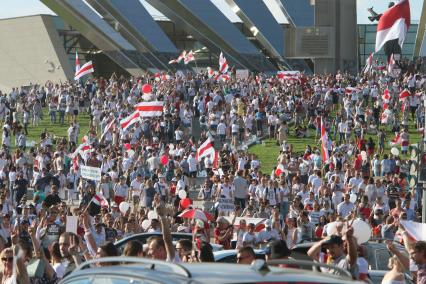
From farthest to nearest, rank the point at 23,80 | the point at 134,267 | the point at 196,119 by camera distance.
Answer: the point at 23,80 < the point at 196,119 < the point at 134,267

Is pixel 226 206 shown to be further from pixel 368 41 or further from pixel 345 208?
pixel 368 41

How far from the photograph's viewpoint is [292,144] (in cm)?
3694

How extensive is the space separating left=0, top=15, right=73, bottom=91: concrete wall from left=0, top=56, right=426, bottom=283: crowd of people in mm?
14504

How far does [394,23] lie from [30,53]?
4217 centimetres

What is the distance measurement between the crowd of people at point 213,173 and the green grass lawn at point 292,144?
0.59 feet

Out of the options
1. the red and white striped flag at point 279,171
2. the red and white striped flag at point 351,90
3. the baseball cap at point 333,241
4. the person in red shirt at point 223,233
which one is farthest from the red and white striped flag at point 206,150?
the baseball cap at point 333,241

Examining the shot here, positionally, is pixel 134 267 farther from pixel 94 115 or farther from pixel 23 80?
pixel 23 80

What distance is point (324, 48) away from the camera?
64188 millimetres

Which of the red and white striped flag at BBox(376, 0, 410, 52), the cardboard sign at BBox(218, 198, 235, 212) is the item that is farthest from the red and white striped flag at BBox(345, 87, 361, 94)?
the cardboard sign at BBox(218, 198, 235, 212)

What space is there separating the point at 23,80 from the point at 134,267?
57.8 meters

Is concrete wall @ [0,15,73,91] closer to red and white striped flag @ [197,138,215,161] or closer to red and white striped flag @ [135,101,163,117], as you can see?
red and white striped flag @ [135,101,163,117]

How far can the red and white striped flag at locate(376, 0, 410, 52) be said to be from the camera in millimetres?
23344

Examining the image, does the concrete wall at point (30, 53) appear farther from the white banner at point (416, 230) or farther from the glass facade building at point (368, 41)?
the white banner at point (416, 230)

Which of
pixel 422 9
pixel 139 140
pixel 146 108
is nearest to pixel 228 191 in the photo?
pixel 146 108
